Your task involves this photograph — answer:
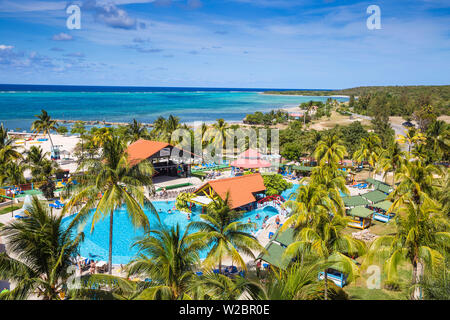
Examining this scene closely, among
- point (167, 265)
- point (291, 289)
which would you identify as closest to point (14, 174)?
point (167, 265)

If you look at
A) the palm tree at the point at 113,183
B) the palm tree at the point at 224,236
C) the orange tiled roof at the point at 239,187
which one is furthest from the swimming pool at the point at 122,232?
the palm tree at the point at 224,236

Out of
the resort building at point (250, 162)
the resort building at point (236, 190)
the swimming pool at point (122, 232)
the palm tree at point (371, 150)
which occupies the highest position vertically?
the palm tree at point (371, 150)

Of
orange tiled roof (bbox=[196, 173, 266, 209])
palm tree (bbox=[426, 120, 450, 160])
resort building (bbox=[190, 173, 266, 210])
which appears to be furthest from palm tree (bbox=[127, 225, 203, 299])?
palm tree (bbox=[426, 120, 450, 160])

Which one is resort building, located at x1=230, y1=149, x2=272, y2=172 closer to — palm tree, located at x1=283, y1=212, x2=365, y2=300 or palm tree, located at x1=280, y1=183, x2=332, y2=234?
palm tree, located at x1=280, y1=183, x2=332, y2=234

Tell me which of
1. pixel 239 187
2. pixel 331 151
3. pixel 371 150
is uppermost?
pixel 331 151

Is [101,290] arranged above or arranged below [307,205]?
below

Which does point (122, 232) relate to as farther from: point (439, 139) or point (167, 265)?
point (439, 139)

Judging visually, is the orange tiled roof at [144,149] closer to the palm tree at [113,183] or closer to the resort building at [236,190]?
the resort building at [236,190]
